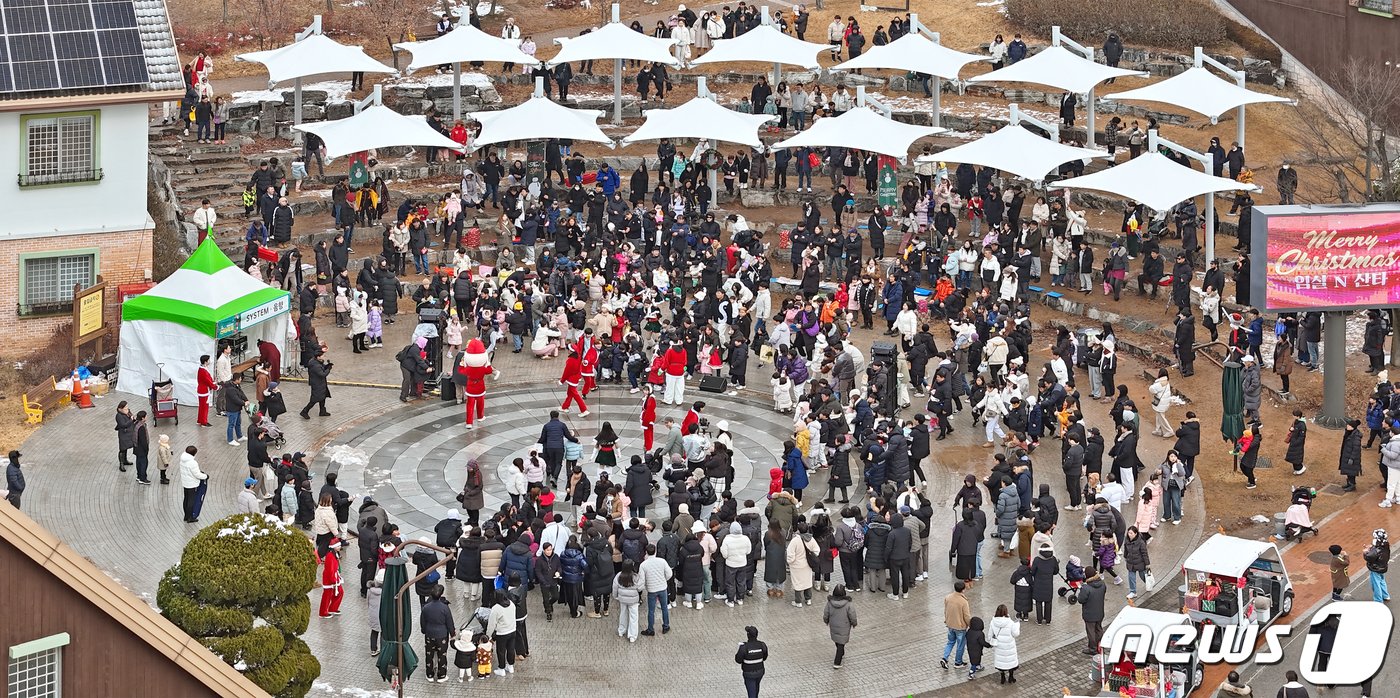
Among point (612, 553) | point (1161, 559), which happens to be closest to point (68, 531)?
point (612, 553)

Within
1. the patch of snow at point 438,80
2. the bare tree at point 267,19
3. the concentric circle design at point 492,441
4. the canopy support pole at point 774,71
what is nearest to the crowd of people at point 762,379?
the canopy support pole at point 774,71

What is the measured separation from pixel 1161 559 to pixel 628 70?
35.6 metres

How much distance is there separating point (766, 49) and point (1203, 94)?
13.2 meters

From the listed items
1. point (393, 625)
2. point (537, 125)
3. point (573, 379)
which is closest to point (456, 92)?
point (537, 125)

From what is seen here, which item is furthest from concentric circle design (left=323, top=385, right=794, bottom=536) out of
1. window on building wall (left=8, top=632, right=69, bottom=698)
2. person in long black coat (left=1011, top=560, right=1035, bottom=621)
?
window on building wall (left=8, top=632, right=69, bottom=698)

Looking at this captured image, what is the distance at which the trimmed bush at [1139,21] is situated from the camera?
61219mm

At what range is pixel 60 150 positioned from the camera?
40.0 m

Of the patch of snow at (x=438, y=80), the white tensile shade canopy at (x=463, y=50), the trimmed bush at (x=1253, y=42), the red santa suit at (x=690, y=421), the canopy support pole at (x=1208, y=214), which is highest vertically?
the trimmed bush at (x=1253, y=42)

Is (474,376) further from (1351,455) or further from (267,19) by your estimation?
(267,19)

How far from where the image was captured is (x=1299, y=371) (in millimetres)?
38750

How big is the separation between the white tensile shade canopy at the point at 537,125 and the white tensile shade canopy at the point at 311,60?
4.71 meters

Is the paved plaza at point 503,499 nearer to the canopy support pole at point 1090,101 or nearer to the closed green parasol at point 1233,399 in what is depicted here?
the closed green parasol at point 1233,399

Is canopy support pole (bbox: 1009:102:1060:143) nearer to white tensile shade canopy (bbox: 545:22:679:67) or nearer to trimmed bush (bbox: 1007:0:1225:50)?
trimmed bush (bbox: 1007:0:1225:50)

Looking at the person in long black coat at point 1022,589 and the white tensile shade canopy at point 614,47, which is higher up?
the white tensile shade canopy at point 614,47
